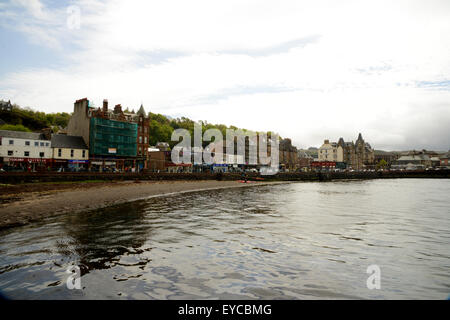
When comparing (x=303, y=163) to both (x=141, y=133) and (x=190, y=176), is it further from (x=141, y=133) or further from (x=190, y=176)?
(x=190, y=176)

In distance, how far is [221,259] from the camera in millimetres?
9719

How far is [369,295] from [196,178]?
2546 inches

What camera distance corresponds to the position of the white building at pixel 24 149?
59.6 metres

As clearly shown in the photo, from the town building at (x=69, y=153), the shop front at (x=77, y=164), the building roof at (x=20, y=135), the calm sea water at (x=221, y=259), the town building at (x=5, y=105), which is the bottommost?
the calm sea water at (x=221, y=259)

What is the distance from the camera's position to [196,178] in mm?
70750

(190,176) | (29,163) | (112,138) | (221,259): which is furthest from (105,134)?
(221,259)

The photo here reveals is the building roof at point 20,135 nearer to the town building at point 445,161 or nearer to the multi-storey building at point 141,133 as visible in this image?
the multi-storey building at point 141,133

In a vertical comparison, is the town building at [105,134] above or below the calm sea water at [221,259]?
above

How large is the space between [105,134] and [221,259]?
7248cm

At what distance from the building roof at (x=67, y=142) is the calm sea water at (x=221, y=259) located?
57.6 meters

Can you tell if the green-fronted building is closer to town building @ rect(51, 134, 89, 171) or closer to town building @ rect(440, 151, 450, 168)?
town building @ rect(51, 134, 89, 171)

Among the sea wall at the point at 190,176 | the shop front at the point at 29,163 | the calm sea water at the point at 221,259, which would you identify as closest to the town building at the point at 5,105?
the shop front at the point at 29,163

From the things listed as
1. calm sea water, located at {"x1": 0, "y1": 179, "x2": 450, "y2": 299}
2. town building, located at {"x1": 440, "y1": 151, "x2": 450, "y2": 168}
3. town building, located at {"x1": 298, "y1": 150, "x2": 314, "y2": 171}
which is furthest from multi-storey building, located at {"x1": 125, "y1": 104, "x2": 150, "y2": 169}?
town building, located at {"x1": 440, "y1": 151, "x2": 450, "y2": 168}

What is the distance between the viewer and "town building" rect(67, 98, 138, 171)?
236ft
